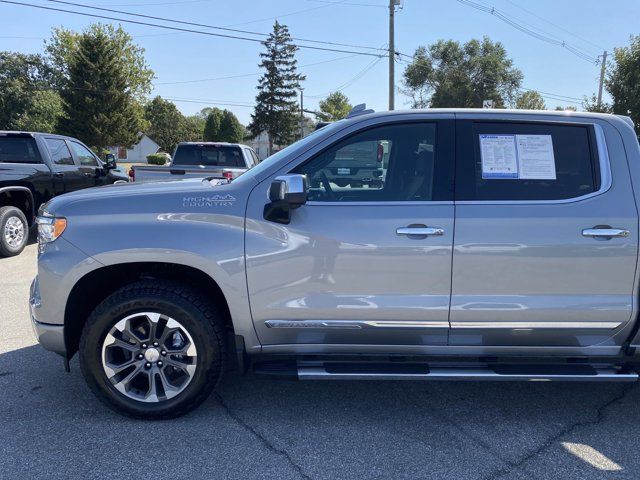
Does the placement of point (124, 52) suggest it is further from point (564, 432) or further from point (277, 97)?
point (564, 432)

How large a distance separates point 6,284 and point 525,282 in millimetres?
6121

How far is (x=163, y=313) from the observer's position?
3.06m

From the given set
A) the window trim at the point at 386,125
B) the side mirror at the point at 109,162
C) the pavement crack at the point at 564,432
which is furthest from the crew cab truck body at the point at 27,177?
the pavement crack at the point at 564,432

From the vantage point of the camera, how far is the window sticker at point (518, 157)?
309 centimetres

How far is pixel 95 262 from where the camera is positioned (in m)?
3.01

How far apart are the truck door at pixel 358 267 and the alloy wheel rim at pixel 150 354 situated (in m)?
0.51

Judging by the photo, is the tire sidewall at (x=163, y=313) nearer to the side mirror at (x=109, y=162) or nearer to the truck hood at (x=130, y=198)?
the truck hood at (x=130, y=198)

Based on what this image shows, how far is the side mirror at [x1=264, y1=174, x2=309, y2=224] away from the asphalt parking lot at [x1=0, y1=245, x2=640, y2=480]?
133cm

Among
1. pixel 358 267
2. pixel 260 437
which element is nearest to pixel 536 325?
pixel 358 267

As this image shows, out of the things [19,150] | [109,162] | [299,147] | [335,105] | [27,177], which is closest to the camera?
[299,147]

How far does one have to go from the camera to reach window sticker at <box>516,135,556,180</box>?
10.1 ft

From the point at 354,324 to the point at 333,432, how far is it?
2.25ft

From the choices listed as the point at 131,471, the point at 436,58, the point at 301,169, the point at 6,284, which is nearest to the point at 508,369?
the point at 301,169

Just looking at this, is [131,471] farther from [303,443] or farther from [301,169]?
[301,169]
